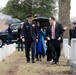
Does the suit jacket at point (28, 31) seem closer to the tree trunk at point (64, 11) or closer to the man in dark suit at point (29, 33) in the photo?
the man in dark suit at point (29, 33)

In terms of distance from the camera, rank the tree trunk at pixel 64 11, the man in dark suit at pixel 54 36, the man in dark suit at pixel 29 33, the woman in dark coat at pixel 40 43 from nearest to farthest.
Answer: the man in dark suit at pixel 54 36
the man in dark suit at pixel 29 33
the woman in dark coat at pixel 40 43
the tree trunk at pixel 64 11

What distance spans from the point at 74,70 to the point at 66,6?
10.9m

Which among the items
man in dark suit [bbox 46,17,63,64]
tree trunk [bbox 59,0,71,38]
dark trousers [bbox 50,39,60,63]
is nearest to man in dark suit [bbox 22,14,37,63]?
man in dark suit [bbox 46,17,63,64]

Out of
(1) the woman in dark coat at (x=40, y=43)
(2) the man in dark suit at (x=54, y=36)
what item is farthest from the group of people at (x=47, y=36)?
(1) the woman in dark coat at (x=40, y=43)

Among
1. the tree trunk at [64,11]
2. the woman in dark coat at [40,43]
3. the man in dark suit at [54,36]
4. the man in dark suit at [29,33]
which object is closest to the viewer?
the man in dark suit at [54,36]

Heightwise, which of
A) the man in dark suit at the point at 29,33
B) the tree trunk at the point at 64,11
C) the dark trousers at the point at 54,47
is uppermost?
the tree trunk at the point at 64,11

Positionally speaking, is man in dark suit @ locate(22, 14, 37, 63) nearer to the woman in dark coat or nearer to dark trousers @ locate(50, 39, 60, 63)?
dark trousers @ locate(50, 39, 60, 63)

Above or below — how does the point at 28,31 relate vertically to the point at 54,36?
above

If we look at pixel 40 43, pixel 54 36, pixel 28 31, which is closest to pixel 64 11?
pixel 40 43

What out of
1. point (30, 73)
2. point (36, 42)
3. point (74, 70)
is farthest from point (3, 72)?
point (36, 42)

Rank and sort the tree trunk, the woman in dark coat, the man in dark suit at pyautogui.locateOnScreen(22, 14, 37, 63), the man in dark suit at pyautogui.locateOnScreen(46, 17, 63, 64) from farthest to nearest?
the tree trunk → the woman in dark coat → the man in dark suit at pyautogui.locateOnScreen(22, 14, 37, 63) → the man in dark suit at pyautogui.locateOnScreen(46, 17, 63, 64)

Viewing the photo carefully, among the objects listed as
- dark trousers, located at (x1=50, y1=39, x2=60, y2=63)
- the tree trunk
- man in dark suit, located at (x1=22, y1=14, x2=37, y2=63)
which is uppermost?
the tree trunk

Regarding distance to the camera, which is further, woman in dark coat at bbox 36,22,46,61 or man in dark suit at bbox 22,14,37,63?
woman in dark coat at bbox 36,22,46,61

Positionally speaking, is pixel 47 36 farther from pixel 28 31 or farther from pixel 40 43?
pixel 40 43
